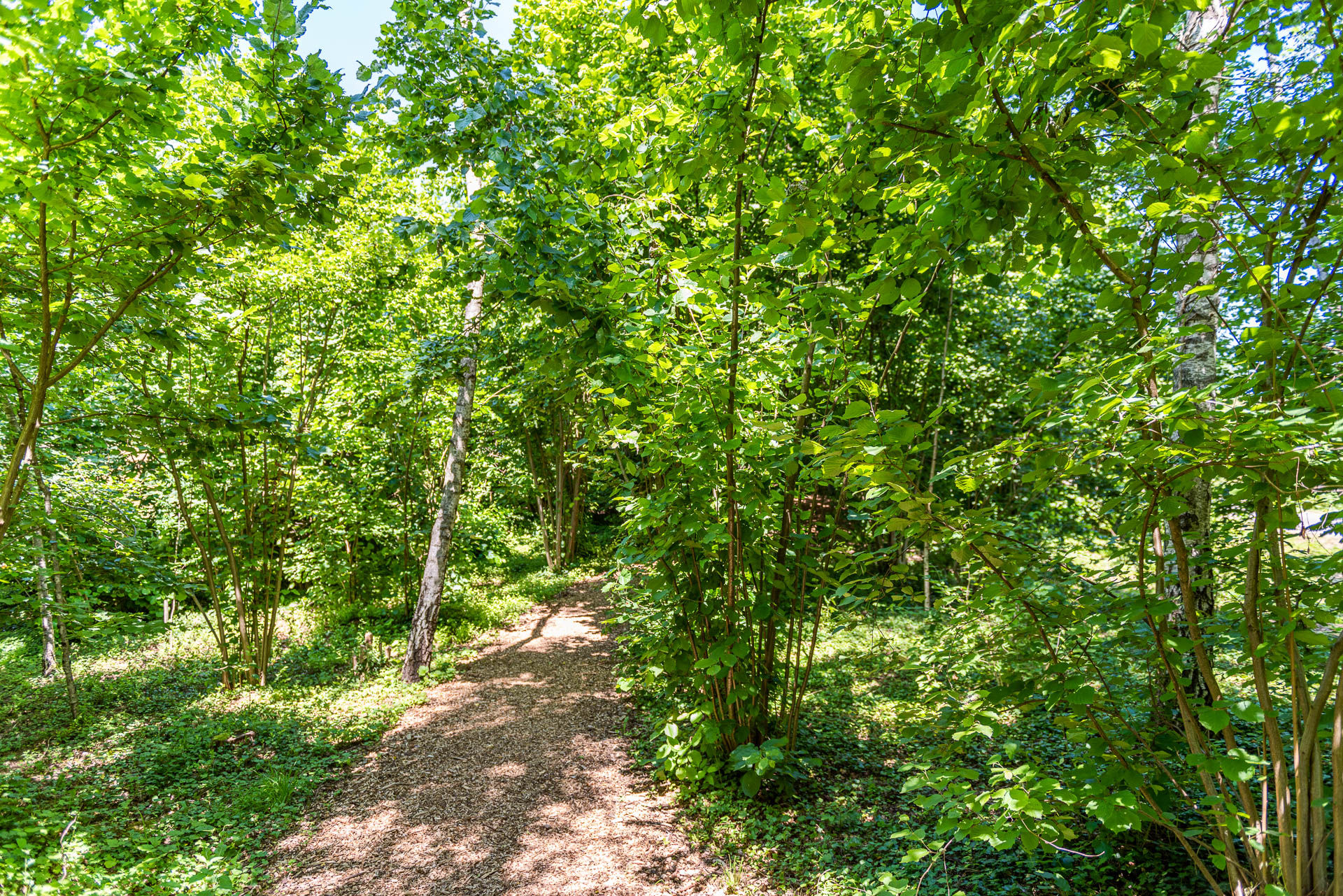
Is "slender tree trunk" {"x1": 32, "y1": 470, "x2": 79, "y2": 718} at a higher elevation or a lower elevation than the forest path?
higher

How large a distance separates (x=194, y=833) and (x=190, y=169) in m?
3.68

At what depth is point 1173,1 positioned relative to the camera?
1.21 metres

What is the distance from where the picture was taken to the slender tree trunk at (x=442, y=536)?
6.86 meters

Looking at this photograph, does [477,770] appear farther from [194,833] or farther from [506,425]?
[506,425]

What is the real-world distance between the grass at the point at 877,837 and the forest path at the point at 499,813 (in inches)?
13.3

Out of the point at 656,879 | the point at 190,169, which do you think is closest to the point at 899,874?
the point at 656,879

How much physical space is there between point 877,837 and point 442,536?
5544mm

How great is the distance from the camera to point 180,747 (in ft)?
15.8

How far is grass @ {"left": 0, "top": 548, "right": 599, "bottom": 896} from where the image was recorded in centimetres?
310

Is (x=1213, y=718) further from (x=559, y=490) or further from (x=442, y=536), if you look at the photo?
(x=559, y=490)

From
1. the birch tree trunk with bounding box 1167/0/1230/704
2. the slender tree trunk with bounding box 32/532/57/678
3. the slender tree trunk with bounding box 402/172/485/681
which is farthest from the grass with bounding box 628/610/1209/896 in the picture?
the slender tree trunk with bounding box 32/532/57/678

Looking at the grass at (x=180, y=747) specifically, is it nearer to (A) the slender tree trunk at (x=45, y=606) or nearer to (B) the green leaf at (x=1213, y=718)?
(A) the slender tree trunk at (x=45, y=606)

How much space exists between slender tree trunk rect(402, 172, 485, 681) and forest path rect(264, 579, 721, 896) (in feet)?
2.06

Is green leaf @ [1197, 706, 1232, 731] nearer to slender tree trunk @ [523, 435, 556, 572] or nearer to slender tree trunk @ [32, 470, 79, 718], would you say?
slender tree trunk @ [32, 470, 79, 718]
